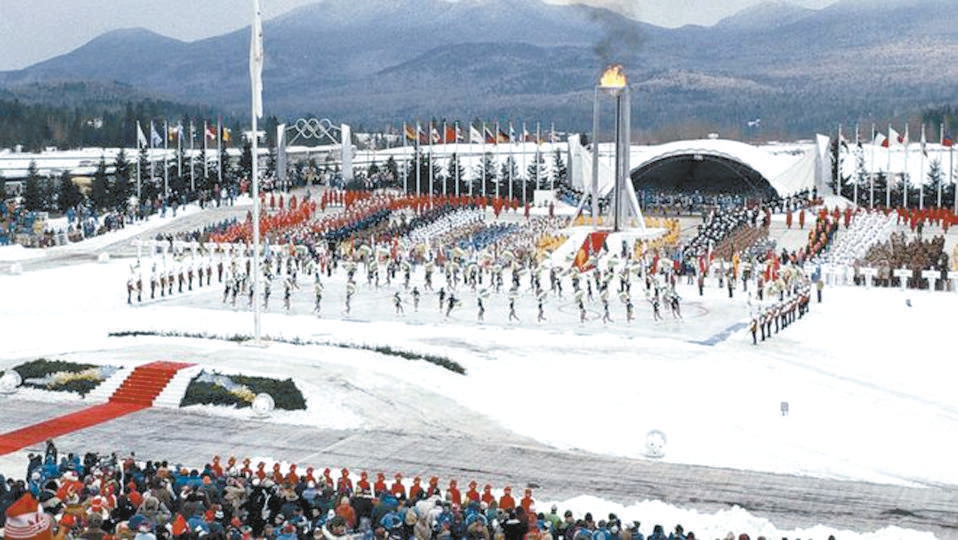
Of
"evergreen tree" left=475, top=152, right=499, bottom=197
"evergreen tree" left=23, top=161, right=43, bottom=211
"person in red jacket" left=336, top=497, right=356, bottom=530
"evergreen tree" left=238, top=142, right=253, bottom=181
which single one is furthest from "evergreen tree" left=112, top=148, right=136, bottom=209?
"person in red jacket" left=336, top=497, right=356, bottom=530

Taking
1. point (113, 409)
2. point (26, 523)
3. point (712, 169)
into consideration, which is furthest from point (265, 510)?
point (712, 169)

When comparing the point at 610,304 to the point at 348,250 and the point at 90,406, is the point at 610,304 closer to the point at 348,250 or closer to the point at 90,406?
the point at 348,250

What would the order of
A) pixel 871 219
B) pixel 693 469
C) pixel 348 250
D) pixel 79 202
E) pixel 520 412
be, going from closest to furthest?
pixel 693 469
pixel 520 412
pixel 348 250
pixel 871 219
pixel 79 202

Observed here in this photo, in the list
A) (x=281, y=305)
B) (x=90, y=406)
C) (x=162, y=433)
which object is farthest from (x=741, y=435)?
(x=281, y=305)

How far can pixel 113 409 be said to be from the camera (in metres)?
29.7

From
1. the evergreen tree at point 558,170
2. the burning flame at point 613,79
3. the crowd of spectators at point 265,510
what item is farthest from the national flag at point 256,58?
the evergreen tree at point 558,170

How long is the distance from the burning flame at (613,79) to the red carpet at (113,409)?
36.0 meters

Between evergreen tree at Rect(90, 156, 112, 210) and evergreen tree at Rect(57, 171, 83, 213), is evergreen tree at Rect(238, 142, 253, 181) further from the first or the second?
evergreen tree at Rect(57, 171, 83, 213)

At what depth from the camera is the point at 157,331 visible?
133ft

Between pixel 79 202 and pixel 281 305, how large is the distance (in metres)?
47.3

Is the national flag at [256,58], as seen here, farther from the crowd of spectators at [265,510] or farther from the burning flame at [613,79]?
the burning flame at [613,79]

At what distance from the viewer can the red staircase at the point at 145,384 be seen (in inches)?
1196

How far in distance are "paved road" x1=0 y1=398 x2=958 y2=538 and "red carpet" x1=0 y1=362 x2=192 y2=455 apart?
508 millimetres

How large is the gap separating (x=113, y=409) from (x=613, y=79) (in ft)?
128
